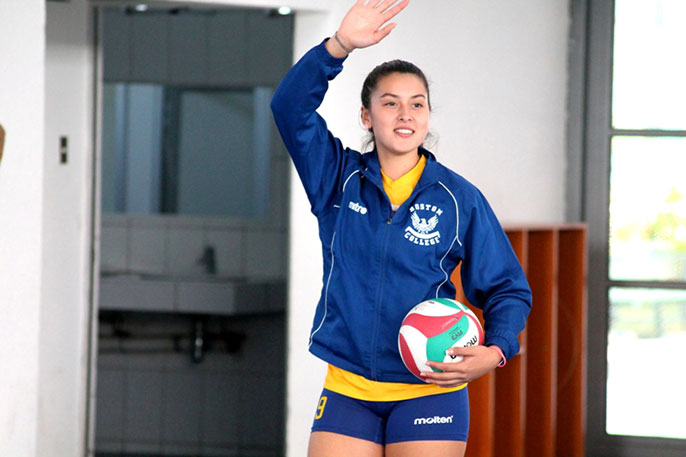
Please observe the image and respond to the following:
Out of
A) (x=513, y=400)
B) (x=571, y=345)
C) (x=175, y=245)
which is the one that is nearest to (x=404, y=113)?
(x=513, y=400)

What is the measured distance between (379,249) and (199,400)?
3.58 m

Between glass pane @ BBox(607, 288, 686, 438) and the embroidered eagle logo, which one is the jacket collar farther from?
glass pane @ BBox(607, 288, 686, 438)

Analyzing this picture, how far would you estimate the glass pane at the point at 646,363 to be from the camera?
4.17m

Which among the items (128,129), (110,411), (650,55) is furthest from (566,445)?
(128,129)

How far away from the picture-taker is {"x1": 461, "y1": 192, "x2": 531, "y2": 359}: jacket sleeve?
1972 millimetres

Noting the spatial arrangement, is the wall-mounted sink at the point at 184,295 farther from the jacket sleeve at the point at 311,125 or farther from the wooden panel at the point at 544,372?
the jacket sleeve at the point at 311,125

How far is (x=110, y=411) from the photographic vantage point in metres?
5.31

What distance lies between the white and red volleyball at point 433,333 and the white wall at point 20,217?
1690mm

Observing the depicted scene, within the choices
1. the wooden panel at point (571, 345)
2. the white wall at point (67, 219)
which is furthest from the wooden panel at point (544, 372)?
the white wall at point (67, 219)

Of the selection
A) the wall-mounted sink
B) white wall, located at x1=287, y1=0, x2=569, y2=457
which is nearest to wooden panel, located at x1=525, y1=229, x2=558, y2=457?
white wall, located at x1=287, y1=0, x2=569, y2=457

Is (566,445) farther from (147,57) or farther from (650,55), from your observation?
(147,57)

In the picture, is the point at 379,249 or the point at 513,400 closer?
the point at 379,249

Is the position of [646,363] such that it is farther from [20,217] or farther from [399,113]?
[20,217]

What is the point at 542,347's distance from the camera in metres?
3.75
